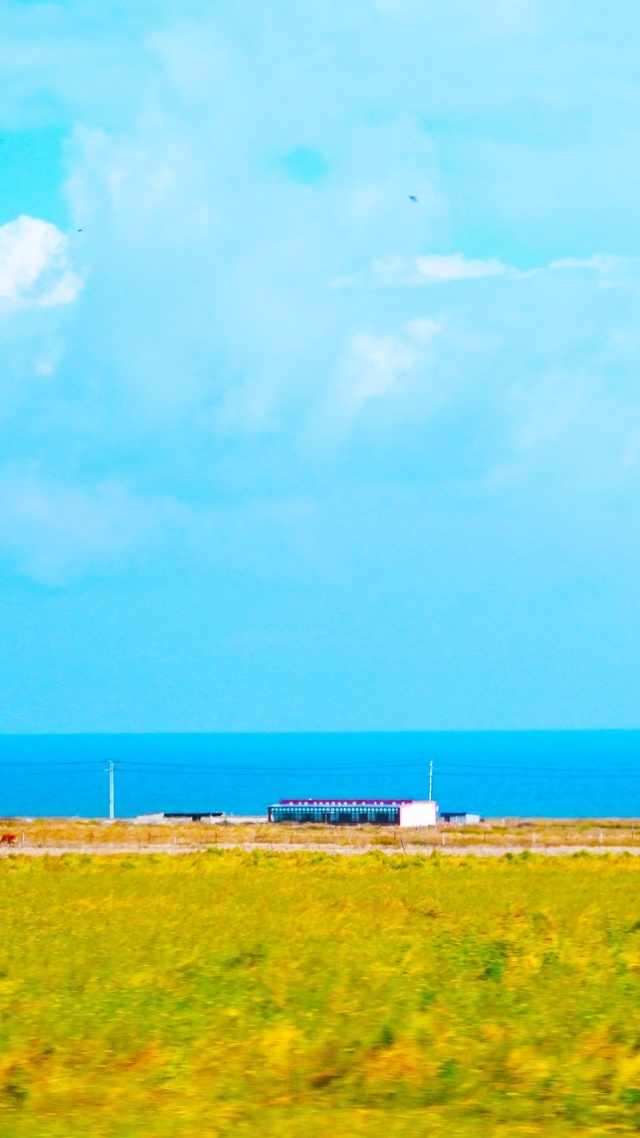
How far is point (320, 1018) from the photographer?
18359 millimetres

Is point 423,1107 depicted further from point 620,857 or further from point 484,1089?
point 620,857

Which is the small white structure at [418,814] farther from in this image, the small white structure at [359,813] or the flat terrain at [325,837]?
the flat terrain at [325,837]

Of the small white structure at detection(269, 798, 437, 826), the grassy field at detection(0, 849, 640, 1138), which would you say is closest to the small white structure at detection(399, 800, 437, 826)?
the small white structure at detection(269, 798, 437, 826)

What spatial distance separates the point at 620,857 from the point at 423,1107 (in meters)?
42.0

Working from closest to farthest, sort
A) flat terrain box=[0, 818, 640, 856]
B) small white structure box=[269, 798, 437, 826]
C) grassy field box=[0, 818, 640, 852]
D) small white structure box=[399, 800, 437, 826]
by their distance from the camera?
flat terrain box=[0, 818, 640, 856] → grassy field box=[0, 818, 640, 852] → small white structure box=[399, 800, 437, 826] → small white structure box=[269, 798, 437, 826]

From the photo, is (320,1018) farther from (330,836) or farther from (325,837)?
(330,836)

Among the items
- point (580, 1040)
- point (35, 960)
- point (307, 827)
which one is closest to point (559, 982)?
point (580, 1040)

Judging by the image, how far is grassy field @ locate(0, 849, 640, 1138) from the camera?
14016 mm

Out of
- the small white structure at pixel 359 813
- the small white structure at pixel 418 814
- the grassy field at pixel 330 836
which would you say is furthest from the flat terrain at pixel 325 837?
the small white structure at pixel 359 813

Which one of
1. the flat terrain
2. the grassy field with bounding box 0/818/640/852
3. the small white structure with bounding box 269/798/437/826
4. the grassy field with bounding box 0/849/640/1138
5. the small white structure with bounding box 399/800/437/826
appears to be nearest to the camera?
the grassy field with bounding box 0/849/640/1138

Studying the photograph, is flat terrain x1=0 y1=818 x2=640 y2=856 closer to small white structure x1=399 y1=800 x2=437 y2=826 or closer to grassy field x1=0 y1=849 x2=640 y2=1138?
small white structure x1=399 y1=800 x2=437 y2=826

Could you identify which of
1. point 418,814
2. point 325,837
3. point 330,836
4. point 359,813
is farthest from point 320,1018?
point 359,813

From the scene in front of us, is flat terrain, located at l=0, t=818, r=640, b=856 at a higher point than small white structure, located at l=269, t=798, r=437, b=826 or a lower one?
lower

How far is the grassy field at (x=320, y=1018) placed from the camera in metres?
14.0
